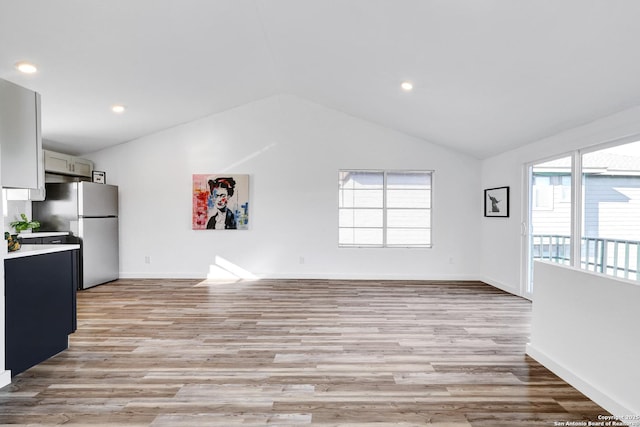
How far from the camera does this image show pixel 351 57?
13.1ft

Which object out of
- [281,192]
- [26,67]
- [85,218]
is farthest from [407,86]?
→ [85,218]

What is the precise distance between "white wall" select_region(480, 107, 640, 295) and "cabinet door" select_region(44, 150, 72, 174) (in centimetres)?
692

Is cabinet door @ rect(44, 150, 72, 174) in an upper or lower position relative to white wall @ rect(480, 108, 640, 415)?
upper

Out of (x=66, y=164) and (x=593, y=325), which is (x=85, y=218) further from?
(x=593, y=325)

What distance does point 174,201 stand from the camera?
6410 millimetres

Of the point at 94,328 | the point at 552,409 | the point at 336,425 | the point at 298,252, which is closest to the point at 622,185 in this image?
the point at 552,409

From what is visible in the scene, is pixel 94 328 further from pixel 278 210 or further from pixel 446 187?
pixel 446 187

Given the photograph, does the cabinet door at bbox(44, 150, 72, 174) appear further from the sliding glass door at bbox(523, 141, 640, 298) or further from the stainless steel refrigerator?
the sliding glass door at bbox(523, 141, 640, 298)

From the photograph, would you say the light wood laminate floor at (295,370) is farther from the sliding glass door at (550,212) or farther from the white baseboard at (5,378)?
the sliding glass door at (550,212)

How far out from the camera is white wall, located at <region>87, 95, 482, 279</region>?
637 centimetres

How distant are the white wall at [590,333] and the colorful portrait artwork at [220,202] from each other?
4.72m

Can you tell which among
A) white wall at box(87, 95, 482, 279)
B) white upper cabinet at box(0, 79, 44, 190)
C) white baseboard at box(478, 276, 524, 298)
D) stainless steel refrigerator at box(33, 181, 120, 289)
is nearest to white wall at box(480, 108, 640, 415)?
white baseboard at box(478, 276, 524, 298)

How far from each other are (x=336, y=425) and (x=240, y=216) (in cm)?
476

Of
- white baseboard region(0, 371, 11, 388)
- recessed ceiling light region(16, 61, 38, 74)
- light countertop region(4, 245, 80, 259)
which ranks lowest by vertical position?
white baseboard region(0, 371, 11, 388)
